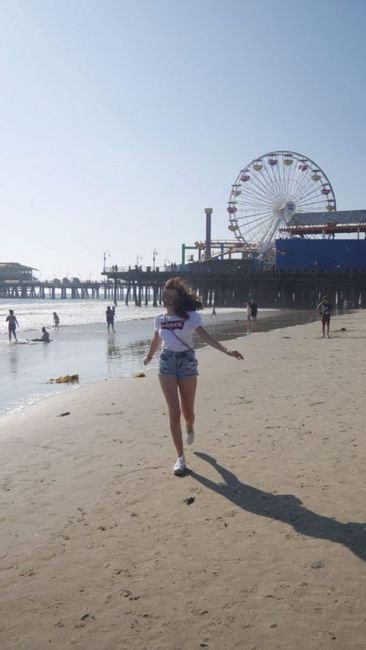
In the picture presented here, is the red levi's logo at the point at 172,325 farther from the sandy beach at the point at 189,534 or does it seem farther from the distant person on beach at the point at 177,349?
the sandy beach at the point at 189,534

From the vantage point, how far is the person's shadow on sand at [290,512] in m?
3.07

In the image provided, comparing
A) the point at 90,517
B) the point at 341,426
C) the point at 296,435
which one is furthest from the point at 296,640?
the point at 341,426

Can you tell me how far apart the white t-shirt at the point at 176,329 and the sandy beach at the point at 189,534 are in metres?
1.01

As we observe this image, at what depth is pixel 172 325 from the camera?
4.48 meters

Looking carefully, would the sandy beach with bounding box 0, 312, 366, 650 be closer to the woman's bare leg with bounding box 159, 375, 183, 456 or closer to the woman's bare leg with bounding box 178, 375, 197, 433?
the woman's bare leg with bounding box 159, 375, 183, 456

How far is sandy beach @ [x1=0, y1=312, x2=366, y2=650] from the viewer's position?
235 cm

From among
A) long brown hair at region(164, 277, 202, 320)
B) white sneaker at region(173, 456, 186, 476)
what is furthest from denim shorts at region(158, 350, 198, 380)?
white sneaker at region(173, 456, 186, 476)

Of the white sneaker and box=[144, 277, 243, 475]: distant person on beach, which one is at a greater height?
box=[144, 277, 243, 475]: distant person on beach

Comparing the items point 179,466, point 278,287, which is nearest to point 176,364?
point 179,466

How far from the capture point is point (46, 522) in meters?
3.52

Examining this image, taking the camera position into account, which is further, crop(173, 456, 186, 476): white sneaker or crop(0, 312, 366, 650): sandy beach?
crop(173, 456, 186, 476): white sneaker

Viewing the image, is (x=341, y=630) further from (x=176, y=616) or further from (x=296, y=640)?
(x=176, y=616)

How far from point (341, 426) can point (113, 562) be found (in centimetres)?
322

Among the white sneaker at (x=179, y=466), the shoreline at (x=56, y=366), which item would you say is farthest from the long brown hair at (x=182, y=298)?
the shoreline at (x=56, y=366)
